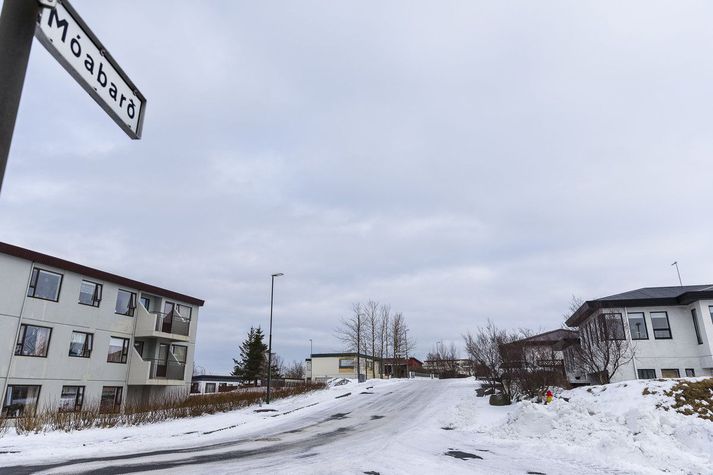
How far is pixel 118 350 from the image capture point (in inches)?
1222

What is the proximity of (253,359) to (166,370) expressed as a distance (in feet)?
89.8

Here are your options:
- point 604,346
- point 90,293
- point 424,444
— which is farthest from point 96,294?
point 604,346

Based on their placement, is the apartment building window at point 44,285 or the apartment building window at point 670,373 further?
the apartment building window at point 670,373

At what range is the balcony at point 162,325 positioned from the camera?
106 ft

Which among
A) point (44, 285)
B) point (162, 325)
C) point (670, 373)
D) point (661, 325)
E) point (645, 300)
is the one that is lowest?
point (670, 373)

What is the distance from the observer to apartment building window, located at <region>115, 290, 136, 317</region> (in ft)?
104

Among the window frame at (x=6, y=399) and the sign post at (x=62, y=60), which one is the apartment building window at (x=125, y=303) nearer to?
the window frame at (x=6, y=399)

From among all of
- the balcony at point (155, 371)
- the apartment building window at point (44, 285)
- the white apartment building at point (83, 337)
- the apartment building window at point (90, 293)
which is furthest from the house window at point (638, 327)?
the apartment building window at point (44, 285)

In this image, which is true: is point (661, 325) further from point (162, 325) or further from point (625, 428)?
point (162, 325)

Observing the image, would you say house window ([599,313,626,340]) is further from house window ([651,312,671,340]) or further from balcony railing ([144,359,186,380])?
balcony railing ([144,359,186,380])

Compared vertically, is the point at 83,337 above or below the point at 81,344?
above

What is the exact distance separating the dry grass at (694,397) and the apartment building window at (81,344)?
30545mm

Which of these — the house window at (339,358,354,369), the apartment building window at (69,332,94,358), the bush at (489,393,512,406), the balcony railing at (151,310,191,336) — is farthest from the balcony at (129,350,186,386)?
the house window at (339,358,354,369)

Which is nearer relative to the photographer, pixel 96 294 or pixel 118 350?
pixel 96 294
